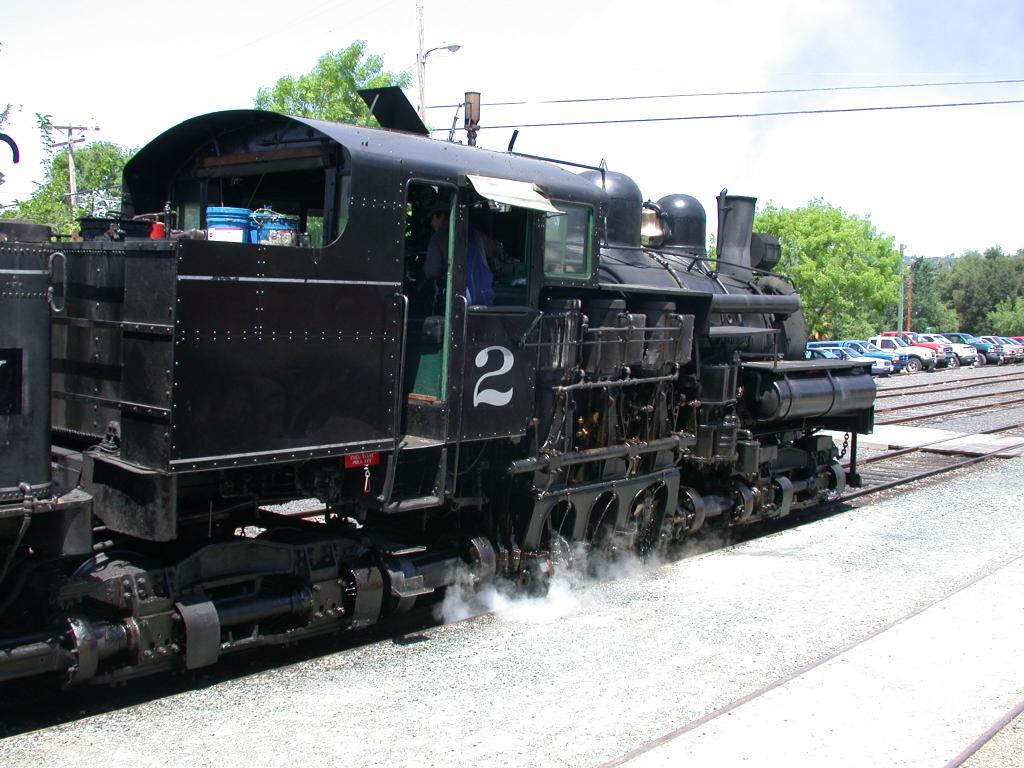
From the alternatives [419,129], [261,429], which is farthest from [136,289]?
[419,129]

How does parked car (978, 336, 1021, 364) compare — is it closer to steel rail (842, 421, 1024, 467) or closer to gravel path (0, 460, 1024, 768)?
steel rail (842, 421, 1024, 467)

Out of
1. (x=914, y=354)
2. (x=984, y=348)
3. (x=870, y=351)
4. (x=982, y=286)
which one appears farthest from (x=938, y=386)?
(x=982, y=286)

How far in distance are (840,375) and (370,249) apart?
7276 millimetres

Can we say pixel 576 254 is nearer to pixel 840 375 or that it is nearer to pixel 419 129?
pixel 419 129

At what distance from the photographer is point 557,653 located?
6.55 metres

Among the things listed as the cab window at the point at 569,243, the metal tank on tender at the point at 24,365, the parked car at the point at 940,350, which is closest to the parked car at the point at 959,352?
the parked car at the point at 940,350

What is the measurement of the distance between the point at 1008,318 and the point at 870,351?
53.6 metres

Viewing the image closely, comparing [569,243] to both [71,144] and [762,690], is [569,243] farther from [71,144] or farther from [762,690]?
[71,144]

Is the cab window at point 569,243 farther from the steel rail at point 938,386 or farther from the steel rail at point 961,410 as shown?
the steel rail at point 938,386

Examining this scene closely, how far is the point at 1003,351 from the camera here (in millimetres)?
53375

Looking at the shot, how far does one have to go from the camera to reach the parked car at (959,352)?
4800cm

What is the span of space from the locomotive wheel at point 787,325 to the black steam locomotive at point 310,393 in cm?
264

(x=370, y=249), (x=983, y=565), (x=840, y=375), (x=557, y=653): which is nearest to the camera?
(x=370, y=249)

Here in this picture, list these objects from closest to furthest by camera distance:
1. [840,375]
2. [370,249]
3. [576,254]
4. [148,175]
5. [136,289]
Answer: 1. [136,289]
2. [370,249]
3. [148,175]
4. [576,254]
5. [840,375]
